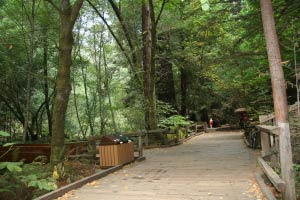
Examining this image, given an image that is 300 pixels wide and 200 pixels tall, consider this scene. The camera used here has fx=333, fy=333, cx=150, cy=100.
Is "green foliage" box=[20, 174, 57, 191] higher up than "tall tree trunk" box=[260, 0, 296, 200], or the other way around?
"tall tree trunk" box=[260, 0, 296, 200]

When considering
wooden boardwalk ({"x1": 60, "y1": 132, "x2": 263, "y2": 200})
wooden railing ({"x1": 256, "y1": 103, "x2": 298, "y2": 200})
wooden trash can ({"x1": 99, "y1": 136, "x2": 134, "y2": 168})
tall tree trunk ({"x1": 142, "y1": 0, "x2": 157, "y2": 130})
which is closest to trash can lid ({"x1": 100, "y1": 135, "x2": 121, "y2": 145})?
wooden trash can ({"x1": 99, "y1": 136, "x2": 134, "y2": 168})

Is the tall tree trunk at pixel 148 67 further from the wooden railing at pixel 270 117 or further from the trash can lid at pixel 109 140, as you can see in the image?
the wooden railing at pixel 270 117

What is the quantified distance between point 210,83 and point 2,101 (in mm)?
14340

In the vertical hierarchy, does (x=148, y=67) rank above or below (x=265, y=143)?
above

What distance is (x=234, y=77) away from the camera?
67.0 feet

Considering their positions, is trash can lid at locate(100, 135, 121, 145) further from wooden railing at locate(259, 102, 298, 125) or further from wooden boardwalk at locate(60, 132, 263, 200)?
wooden railing at locate(259, 102, 298, 125)

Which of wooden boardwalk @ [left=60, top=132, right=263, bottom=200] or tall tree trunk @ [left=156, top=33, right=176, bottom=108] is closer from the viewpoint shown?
wooden boardwalk @ [left=60, top=132, right=263, bottom=200]

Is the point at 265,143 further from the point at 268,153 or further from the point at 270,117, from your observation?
the point at 270,117

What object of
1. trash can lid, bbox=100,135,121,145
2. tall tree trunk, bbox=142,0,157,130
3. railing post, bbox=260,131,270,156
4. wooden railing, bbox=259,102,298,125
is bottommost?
railing post, bbox=260,131,270,156

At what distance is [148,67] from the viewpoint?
45.8ft

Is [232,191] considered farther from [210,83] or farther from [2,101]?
[210,83]

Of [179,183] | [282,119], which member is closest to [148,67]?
[179,183]

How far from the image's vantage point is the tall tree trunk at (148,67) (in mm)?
13891

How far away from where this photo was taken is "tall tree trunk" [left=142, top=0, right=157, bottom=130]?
45.6 ft
